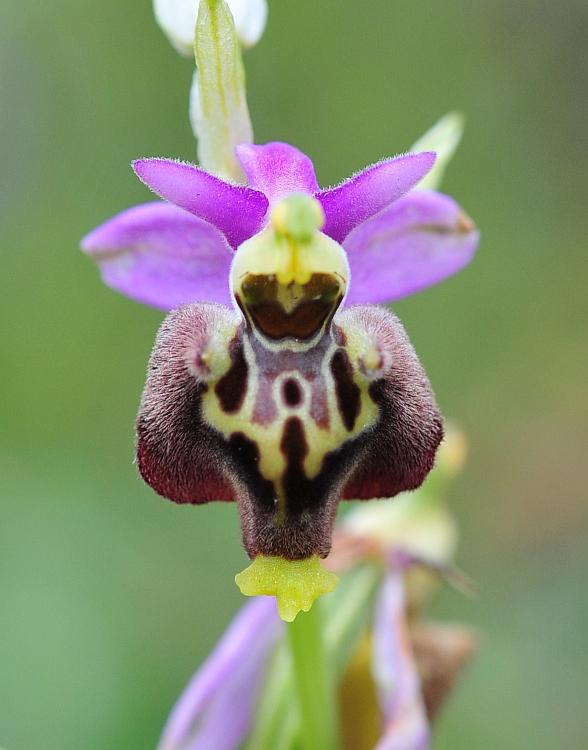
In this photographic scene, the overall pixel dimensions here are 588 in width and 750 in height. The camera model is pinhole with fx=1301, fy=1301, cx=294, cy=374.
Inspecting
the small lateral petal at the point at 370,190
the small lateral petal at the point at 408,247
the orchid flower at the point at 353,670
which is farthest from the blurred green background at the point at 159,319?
the small lateral petal at the point at 370,190

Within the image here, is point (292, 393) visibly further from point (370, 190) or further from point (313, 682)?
point (313, 682)

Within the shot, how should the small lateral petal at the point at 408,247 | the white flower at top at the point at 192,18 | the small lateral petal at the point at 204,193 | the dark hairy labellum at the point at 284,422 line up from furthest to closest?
the small lateral petal at the point at 408,247 < the white flower at top at the point at 192,18 < the small lateral petal at the point at 204,193 < the dark hairy labellum at the point at 284,422

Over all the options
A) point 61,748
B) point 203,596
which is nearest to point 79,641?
point 61,748

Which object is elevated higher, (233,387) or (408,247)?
(408,247)

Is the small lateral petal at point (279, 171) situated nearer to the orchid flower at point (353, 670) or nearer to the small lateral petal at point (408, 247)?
the small lateral petal at point (408, 247)

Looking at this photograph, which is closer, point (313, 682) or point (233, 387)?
point (233, 387)

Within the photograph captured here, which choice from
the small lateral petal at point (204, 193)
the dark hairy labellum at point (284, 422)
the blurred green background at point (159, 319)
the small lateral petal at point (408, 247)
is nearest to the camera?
the dark hairy labellum at point (284, 422)

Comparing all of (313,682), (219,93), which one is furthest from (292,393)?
(313,682)
